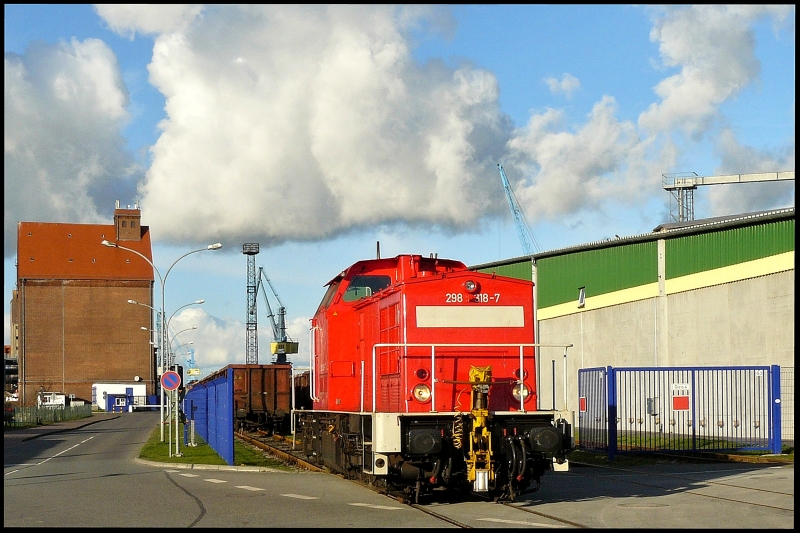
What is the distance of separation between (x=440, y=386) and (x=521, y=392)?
3.99ft

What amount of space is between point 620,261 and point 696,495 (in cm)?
2167

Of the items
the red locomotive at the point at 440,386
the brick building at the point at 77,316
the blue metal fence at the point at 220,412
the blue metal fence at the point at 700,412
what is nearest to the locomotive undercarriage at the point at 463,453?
the red locomotive at the point at 440,386

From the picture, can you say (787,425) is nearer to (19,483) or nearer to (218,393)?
(218,393)

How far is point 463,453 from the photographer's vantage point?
13.2m

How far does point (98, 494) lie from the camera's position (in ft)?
53.5

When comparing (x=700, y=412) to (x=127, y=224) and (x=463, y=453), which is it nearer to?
(x=463, y=453)

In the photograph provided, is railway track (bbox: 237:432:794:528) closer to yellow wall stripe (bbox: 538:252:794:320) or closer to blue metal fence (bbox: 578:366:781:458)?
blue metal fence (bbox: 578:366:781:458)

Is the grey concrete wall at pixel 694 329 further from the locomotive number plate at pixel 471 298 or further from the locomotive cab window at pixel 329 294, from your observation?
the locomotive number plate at pixel 471 298

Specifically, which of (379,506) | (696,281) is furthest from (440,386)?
(696,281)

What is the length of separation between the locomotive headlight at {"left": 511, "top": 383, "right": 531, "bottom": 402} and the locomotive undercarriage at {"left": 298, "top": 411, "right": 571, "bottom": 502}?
56 cm

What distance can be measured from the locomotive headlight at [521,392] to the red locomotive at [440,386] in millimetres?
27

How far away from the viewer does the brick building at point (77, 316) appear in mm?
103438

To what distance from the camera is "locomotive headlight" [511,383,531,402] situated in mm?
14180

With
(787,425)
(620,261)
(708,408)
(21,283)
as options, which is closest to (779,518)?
(708,408)
